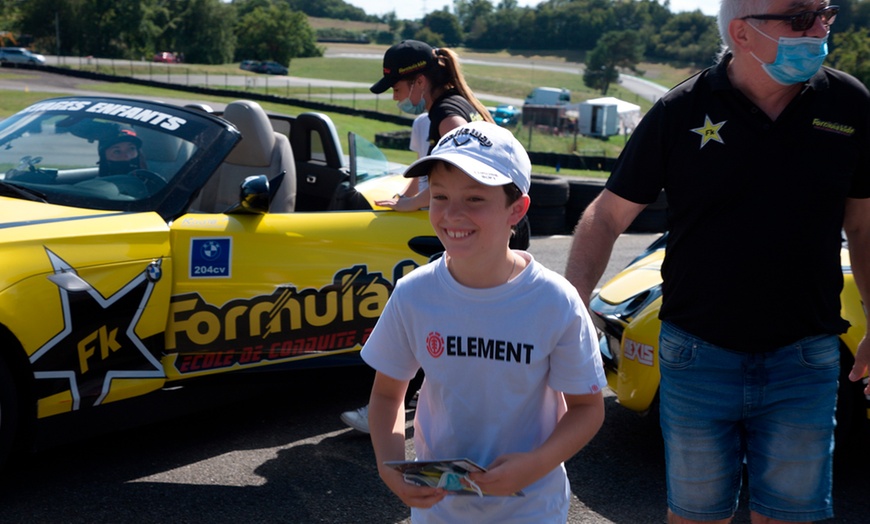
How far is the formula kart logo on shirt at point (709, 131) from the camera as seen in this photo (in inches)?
96.3

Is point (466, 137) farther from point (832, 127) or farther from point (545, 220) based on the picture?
point (545, 220)

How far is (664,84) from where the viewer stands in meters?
103

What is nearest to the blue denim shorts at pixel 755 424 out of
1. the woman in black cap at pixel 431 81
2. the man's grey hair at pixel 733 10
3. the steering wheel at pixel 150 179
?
the man's grey hair at pixel 733 10

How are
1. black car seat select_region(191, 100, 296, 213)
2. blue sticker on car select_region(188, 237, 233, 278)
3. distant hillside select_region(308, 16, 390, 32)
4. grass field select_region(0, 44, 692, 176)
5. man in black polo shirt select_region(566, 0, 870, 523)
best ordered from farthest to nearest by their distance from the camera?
distant hillside select_region(308, 16, 390, 32)
grass field select_region(0, 44, 692, 176)
black car seat select_region(191, 100, 296, 213)
blue sticker on car select_region(188, 237, 233, 278)
man in black polo shirt select_region(566, 0, 870, 523)

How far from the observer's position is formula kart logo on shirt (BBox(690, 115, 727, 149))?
2.45m

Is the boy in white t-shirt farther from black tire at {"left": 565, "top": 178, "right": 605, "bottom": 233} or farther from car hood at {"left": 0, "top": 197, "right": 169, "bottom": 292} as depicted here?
black tire at {"left": 565, "top": 178, "right": 605, "bottom": 233}

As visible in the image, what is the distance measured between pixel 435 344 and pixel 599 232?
2.27ft

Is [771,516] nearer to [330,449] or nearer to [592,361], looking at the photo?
[592,361]

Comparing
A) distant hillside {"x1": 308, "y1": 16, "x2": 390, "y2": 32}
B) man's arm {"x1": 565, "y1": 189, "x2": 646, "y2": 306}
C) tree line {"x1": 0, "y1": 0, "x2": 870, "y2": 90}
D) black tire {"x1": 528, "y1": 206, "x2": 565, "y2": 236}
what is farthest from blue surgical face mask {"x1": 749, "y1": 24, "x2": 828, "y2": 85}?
distant hillside {"x1": 308, "y1": 16, "x2": 390, "y2": 32}

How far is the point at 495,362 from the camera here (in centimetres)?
202

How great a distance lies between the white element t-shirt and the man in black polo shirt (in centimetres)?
37

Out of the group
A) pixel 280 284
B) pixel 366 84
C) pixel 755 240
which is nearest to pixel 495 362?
pixel 755 240

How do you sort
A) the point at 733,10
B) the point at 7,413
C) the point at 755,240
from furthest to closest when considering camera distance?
the point at 7,413, the point at 733,10, the point at 755,240

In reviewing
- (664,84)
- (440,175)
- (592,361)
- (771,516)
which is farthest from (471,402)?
(664,84)
